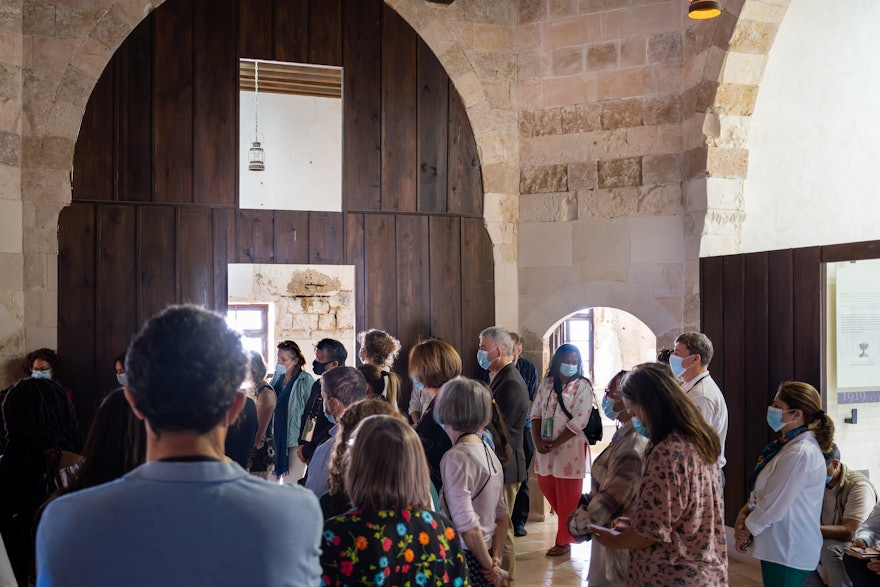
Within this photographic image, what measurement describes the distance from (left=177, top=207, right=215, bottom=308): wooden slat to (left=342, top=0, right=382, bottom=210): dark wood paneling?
1059 mm

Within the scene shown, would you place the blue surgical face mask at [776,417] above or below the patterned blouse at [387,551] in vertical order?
above

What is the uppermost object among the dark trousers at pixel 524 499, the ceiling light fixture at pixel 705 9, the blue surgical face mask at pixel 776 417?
the ceiling light fixture at pixel 705 9

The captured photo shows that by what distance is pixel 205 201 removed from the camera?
5941 mm

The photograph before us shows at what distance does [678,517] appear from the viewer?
2584mm

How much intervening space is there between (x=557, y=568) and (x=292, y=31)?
167 inches

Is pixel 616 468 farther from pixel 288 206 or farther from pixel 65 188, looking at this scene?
pixel 288 206

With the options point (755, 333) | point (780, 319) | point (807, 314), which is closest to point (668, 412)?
point (807, 314)

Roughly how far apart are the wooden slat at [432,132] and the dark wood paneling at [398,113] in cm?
6

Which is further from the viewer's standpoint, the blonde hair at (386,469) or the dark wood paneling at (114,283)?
the dark wood paneling at (114,283)

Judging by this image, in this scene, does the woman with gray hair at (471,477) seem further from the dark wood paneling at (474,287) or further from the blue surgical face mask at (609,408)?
the dark wood paneling at (474,287)

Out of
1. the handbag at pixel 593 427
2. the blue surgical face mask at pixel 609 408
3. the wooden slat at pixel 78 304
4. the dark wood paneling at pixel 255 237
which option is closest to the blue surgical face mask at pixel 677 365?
the blue surgical face mask at pixel 609 408

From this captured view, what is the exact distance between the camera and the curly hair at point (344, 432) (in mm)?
2254

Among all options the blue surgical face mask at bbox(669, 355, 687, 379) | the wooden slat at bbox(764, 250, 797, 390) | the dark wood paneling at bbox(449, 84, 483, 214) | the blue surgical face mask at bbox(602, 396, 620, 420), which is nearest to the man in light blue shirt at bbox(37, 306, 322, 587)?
the blue surgical face mask at bbox(602, 396, 620, 420)

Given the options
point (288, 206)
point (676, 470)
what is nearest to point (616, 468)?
point (676, 470)
